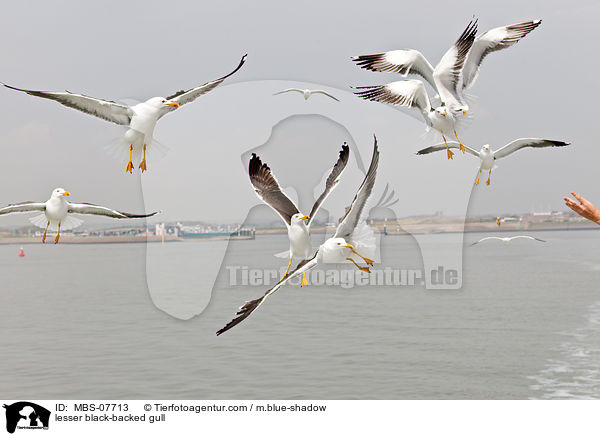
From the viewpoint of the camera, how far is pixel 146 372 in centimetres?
1111

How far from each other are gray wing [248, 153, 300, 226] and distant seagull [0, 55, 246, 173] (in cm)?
99

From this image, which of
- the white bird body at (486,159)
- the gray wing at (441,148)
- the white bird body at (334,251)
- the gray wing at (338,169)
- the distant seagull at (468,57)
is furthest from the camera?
the white bird body at (486,159)

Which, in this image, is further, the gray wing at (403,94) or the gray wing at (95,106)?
the gray wing at (403,94)

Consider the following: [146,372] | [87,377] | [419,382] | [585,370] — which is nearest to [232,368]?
[146,372]

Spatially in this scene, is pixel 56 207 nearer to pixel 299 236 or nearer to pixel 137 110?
pixel 137 110

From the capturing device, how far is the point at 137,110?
539cm

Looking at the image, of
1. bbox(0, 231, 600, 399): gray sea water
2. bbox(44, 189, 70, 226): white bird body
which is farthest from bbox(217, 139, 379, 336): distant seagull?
bbox(0, 231, 600, 399): gray sea water

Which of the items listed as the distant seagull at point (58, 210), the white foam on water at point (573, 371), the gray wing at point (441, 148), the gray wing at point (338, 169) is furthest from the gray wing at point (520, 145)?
the white foam on water at point (573, 371)

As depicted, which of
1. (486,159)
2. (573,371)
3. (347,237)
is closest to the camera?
(347,237)

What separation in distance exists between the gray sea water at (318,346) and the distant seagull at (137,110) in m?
5.07

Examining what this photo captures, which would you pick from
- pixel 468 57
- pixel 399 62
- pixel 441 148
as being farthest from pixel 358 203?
pixel 468 57

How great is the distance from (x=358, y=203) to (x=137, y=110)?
6.82 ft

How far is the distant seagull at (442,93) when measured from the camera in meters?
5.75

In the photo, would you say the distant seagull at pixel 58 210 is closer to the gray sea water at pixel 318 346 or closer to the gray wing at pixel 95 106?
the gray wing at pixel 95 106
